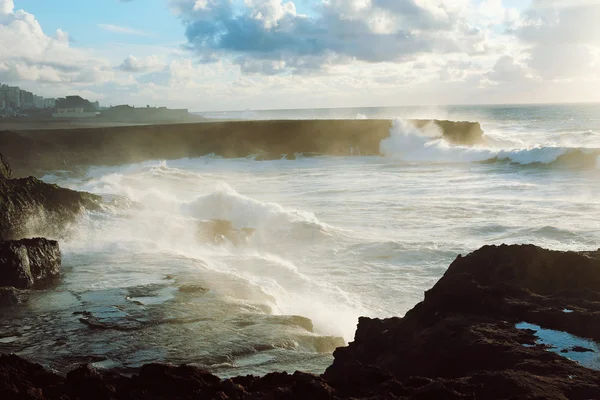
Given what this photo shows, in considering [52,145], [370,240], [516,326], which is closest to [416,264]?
[370,240]

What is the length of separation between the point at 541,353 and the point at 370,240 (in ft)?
37.8

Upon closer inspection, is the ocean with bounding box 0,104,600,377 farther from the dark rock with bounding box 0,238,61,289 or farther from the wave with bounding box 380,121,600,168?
the wave with bounding box 380,121,600,168

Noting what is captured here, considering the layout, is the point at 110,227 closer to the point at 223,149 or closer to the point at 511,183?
the point at 511,183

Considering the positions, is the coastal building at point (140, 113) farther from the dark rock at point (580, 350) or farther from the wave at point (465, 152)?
the dark rock at point (580, 350)

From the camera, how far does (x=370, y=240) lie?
16266 millimetres

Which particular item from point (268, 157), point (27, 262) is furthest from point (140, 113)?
point (27, 262)

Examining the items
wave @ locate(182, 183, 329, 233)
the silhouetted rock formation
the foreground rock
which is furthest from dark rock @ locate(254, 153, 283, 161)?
the foreground rock

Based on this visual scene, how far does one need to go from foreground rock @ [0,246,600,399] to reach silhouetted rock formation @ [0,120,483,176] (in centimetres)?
3869

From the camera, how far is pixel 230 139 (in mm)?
52844

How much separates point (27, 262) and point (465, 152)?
1564 inches

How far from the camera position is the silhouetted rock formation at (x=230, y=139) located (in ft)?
153

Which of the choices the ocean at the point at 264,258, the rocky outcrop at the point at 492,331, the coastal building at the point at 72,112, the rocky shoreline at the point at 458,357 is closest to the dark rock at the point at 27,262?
the ocean at the point at 264,258

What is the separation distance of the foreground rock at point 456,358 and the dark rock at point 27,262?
20.3ft

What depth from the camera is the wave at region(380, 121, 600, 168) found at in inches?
1478
